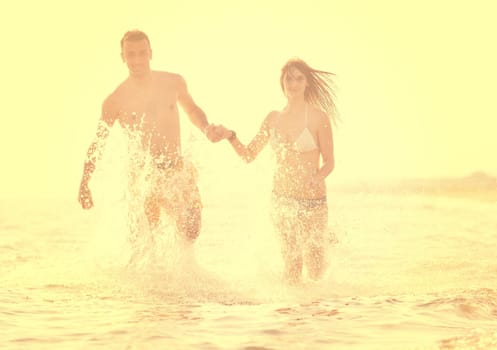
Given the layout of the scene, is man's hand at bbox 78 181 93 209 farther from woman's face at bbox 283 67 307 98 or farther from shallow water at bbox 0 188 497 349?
woman's face at bbox 283 67 307 98

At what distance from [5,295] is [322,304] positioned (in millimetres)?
2439

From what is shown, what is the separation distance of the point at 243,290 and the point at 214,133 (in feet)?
5.12

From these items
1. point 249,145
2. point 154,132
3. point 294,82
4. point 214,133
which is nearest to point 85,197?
point 154,132

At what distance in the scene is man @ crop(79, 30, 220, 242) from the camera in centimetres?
719

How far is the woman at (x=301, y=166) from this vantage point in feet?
21.8

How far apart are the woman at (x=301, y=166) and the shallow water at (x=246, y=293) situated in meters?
0.32

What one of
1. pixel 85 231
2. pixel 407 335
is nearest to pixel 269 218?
pixel 407 335

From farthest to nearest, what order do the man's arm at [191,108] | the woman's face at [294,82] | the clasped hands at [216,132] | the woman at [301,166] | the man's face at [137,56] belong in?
the man's arm at [191,108]
the man's face at [137,56]
the clasped hands at [216,132]
the woman's face at [294,82]
the woman at [301,166]

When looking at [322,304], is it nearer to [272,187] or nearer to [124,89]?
[272,187]

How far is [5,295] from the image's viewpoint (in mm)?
5922

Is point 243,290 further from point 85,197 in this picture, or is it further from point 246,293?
point 85,197

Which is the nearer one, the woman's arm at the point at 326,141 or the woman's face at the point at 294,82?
the woman's arm at the point at 326,141

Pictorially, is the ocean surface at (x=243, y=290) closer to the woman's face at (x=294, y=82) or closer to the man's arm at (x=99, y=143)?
the man's arm at (x=99, y=143)

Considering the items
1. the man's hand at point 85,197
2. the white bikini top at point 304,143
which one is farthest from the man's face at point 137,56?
the white bikini top at point 304,143
